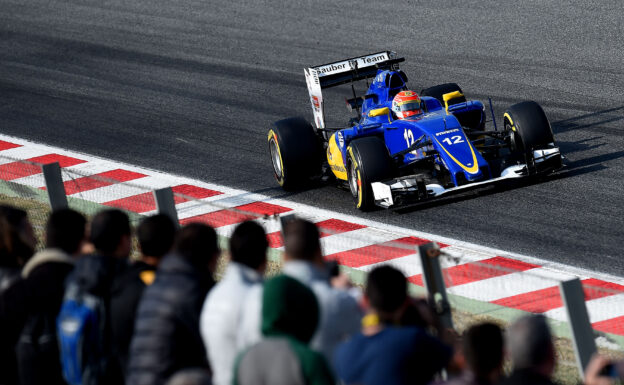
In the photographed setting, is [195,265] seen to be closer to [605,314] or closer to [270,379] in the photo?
[270,379]

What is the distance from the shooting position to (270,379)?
13.7ft

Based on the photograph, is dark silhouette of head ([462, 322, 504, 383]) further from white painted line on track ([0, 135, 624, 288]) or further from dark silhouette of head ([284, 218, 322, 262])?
white painted line on track ([0, 135, 624, 288])

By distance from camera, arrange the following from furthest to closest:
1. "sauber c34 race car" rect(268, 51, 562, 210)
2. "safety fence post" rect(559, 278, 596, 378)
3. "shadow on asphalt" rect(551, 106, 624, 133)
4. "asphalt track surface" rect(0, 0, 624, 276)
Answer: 1. "shadow on asphalt" rect(551, 106, 624, 133)
2. "asphalt track surface" rect(0, 0, 624, 276)
3. "sauber c34 race car" rect(268, 51, 562, 210)
4. "safety fence post" rect(559, 278, 596, 378)

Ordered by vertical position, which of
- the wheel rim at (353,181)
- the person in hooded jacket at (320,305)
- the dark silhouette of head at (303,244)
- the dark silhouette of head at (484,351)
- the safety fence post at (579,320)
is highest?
the dark silhouette of head at (303,244)

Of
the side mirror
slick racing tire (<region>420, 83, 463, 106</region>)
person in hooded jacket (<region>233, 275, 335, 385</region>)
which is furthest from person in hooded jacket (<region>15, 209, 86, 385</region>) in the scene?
slick racing tire (<region>420, 83, 463, 106</region>)

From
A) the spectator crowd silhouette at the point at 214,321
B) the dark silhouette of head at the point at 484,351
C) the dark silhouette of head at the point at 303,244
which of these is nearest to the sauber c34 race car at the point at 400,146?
the spectator crowd silhouette at the point at 214,321

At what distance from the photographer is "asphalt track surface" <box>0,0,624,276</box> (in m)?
12.0

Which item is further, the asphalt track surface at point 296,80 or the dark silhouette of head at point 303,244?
the asphalt track surface at point 296,80

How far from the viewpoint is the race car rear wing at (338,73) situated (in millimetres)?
13648

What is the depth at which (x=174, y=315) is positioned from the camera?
16.8 feet

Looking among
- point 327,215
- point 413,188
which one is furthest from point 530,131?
point 327,215

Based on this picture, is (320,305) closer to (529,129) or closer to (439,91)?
(529,129)

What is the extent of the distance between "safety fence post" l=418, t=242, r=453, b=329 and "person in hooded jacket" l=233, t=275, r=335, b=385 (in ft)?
6.30

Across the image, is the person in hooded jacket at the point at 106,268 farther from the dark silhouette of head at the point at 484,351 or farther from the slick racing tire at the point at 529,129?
the slick racing tire at the point at 529,129
